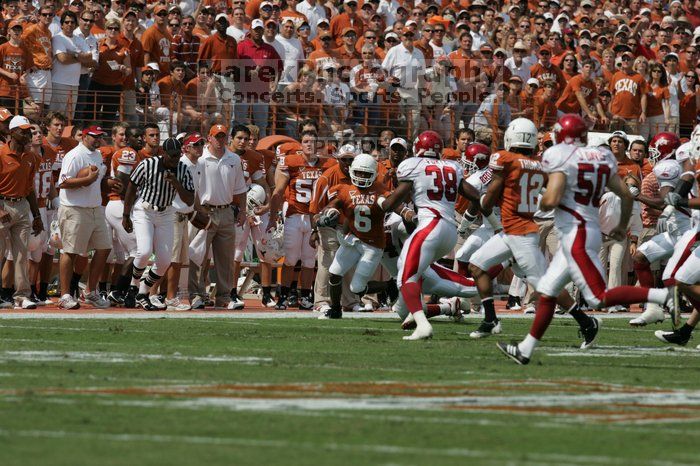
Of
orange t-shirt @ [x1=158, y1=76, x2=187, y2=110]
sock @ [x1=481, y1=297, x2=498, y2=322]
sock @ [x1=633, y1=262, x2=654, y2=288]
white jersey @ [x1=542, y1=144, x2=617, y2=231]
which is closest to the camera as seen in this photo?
white jersey @ [x1=542, y1=144, x2=617, y2=231]

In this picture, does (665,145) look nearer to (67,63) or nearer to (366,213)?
(366,213)

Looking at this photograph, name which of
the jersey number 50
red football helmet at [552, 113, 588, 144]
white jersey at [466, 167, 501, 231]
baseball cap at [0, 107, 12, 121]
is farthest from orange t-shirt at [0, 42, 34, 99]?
red football helmet at [552, 113, 588, 144]

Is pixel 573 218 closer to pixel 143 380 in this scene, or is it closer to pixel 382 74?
pixel 143 380

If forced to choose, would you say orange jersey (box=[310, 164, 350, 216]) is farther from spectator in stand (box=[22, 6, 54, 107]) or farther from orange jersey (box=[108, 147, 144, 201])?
spectator in stand (box=[22, 6, 54, 107])

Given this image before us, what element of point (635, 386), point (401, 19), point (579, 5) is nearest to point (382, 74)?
point (401, 19)

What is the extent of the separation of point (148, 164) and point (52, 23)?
3.96 meters

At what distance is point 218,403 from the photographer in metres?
7.08

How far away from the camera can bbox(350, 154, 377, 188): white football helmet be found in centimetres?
1372

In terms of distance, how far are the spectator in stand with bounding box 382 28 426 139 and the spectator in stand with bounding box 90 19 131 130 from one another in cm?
414

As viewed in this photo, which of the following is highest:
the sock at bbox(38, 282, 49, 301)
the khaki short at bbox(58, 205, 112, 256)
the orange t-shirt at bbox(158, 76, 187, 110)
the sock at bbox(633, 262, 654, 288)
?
the orange t-shirt at bbox(158, 76, 187, 110)

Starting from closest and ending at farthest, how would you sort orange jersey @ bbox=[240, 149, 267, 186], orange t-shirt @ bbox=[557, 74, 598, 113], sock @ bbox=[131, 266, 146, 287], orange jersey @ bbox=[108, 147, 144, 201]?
1. sock @ bbox=[131, 266, 146, 287]
2. orange jersey @ bbox=[108, 147, 144, 201]
3. orange jersey @ bbox=[240, 149, 267, 186]
4. orange t-shirt @ bbox=[557, 74, 598, 113]

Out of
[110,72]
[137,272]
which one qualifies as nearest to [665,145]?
[137,272]

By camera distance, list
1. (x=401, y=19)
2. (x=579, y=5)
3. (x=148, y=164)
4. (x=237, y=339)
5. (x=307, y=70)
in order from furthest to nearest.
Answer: (x=579, y=5)
(x=401, y=19)
(x=307, y=70)
(x=148, y=164)
(x=237, y=339)

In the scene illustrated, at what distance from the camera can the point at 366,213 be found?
44.9 feet
